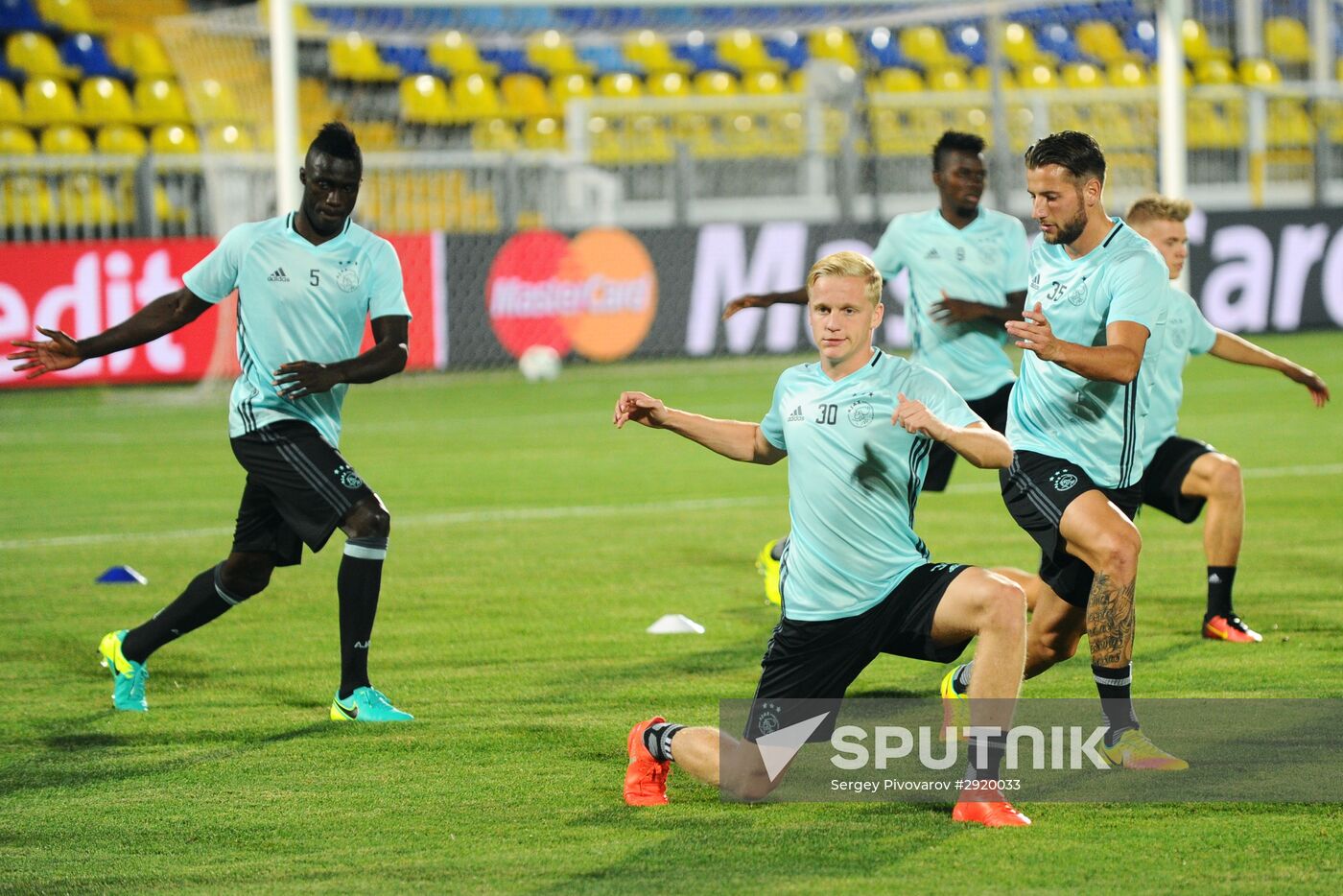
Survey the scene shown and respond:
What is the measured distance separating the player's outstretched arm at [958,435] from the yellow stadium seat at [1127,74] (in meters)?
23.8

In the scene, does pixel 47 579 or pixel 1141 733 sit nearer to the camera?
pixel 1141 733

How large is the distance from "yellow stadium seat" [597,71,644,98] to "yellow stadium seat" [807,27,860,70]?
3.39m

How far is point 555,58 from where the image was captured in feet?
91.5

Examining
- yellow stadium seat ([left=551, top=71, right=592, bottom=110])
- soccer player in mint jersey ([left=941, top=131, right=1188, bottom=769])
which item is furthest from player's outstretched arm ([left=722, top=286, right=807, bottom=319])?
yellow stadium seat ([left=551, top=71, right=592, bottom=110])

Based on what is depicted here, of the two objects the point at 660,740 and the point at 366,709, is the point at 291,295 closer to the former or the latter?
the point at 366,709

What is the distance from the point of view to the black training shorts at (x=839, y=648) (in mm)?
5172

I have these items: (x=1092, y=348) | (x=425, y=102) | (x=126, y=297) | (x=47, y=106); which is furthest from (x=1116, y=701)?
(x=47, y=106)

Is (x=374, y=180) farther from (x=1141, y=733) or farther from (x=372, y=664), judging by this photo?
(x=1141, y=733)

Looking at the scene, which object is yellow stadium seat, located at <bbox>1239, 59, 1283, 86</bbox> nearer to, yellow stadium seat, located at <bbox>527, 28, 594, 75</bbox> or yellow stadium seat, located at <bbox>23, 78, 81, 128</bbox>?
yellow stadium seat, located at <bbox>527, 28, 594, 75</bbox>

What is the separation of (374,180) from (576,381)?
3328 mm

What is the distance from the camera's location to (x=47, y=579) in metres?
9.74

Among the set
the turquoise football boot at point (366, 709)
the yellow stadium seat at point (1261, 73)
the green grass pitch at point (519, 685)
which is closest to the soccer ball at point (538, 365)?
the green grass pitch at point (519, 685)

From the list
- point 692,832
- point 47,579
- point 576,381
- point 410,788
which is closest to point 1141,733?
point 692,832

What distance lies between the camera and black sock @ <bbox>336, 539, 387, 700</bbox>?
21.6ft
